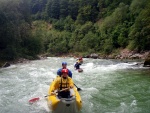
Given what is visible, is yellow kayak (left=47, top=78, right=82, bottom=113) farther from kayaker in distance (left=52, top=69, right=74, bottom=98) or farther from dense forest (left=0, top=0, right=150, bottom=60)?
dense forest (left=0, top=0, right=150, bottom=60)

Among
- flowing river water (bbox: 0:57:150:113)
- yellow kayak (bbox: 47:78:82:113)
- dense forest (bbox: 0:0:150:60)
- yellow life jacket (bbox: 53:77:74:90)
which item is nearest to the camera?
yellow kayak (bbox: 47:78:82:113)

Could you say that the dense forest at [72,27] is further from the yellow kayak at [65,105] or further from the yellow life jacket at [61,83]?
the yellow kayak at [65,105]

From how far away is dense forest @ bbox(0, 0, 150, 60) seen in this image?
29.8m

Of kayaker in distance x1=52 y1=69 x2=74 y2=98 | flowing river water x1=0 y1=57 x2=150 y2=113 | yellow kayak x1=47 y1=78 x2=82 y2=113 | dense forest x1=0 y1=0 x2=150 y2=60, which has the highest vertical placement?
dense forest x1=0 y1=0 x2=150 y2=60

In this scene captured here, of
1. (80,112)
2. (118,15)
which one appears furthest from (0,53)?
(118,15)

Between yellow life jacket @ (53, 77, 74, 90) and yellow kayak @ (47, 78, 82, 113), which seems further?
yellow life jacket @ (53, 77, 74, 90)

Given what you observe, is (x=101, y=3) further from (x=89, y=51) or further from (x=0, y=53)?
(x=0, y=53)

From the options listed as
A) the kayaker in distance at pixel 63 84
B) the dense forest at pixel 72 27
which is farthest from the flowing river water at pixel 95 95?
the dense forest at pixel 72 27

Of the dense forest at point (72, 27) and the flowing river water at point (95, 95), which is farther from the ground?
the dense forest at point (72, 27)

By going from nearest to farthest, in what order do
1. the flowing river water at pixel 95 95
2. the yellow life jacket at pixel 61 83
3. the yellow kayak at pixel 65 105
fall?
the yellow kayak at pixel 65 105
the yellow life jacket at pixel 61 83
the flowing river water at pixel 95 95

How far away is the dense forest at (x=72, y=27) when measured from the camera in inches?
1172

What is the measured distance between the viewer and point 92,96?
37.7 feet

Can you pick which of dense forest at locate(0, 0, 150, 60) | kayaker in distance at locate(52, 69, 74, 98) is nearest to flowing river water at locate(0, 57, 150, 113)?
kayaker in distance at locate(52, 69, 74, 98)

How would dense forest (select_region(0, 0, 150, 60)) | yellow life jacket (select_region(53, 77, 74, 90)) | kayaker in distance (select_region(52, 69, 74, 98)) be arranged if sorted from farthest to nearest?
dense forest (select_region(0, 0, 150, 60))
yellow life jacket (select_region(53, 77, 74, 90))
kayaker in distance (select_region(52, 69, 74, 98))
